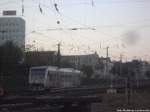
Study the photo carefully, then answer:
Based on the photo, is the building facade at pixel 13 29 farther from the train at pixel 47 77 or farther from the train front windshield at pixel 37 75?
the train front windshield at pixel 37 75

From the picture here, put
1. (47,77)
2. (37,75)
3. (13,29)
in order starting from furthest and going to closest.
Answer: (13,29) < (37,75) < (47,77)

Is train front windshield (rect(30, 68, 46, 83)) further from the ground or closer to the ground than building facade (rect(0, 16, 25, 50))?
closer to the ground

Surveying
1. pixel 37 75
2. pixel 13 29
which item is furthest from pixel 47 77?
pixel 13 29

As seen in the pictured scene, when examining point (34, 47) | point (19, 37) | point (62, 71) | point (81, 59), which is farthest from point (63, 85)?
point (81, 59)

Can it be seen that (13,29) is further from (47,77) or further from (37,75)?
(47,77)

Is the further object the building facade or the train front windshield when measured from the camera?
the building facade

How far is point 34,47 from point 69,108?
5697 centimetres

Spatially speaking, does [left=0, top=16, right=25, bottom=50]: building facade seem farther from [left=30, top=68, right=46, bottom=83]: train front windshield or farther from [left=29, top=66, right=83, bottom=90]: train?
[left=30, top=68, right=46, bottom=83]: train front windshield

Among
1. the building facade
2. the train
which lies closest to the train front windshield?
the train

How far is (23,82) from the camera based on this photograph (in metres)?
59.6

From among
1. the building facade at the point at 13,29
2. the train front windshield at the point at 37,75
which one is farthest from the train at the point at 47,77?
the building facade at the point at 13,29

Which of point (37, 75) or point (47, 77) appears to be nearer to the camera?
point (47, 77)

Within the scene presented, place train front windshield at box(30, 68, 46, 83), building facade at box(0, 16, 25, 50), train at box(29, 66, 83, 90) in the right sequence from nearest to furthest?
1. train at box(29, 66, 83, 90)
2. train front windshield at box(30, 68, 46, 83)
3. building facade at box(0, 16, 25, 50)

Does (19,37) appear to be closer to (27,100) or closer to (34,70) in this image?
(34,70)
